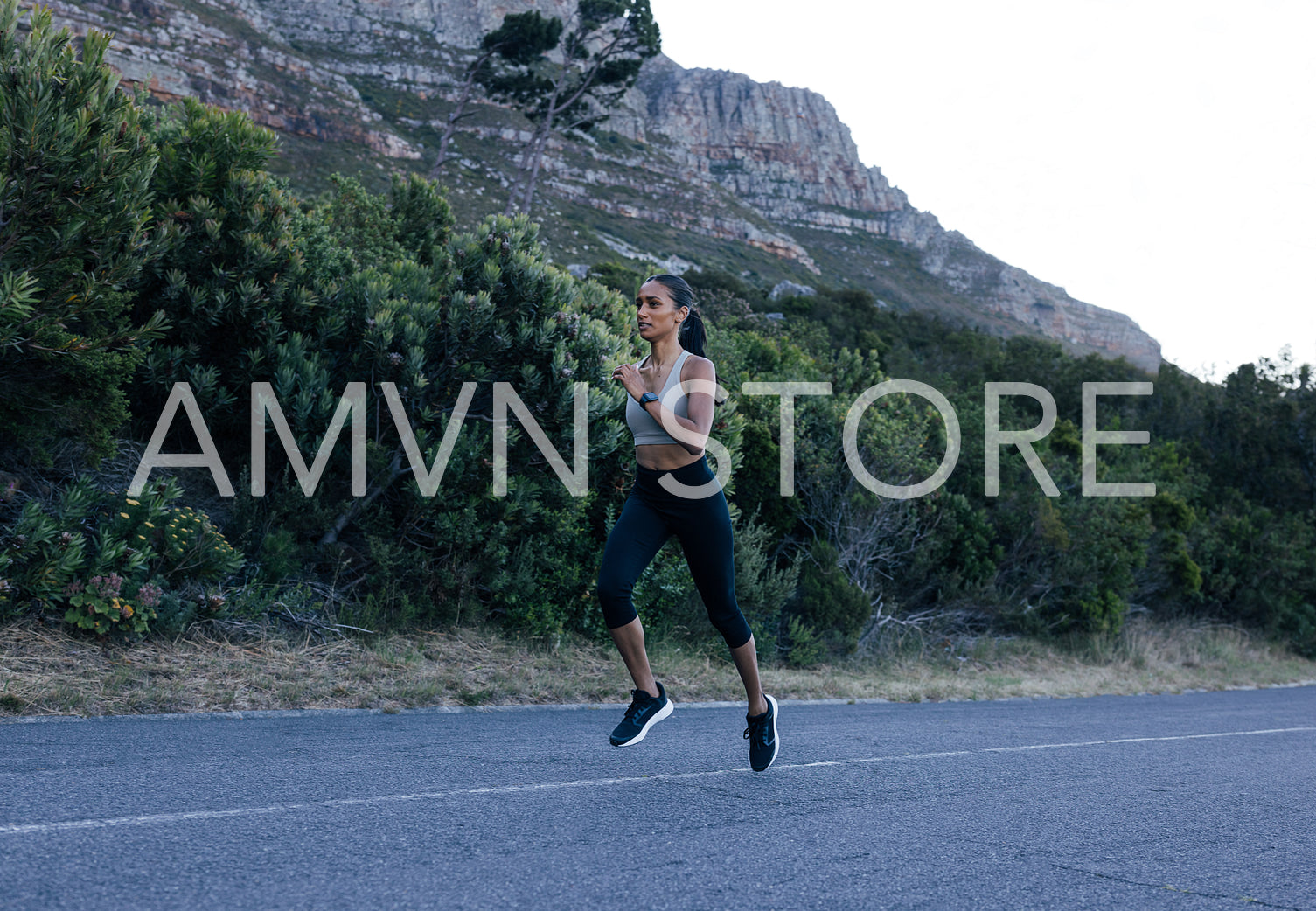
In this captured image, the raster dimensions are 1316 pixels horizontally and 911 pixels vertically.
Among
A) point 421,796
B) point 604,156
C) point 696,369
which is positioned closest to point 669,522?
point 696,369

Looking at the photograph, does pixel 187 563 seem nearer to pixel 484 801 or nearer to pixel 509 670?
pixel 509 670

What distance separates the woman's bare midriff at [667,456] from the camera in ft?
14.6

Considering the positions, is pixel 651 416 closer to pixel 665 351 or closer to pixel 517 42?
pixel 665 351

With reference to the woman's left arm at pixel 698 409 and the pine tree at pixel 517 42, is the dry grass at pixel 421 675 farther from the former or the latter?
the pine tree at pixel 517 42

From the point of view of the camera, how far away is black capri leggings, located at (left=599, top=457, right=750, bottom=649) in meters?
4.53

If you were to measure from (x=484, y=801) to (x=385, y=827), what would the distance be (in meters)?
0.56

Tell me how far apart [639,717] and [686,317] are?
6.53 feet

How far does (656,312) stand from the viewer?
4.59 meters

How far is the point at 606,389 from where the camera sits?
381 inches

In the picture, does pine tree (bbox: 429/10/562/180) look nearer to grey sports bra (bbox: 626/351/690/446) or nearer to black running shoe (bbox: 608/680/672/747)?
grey sports bra (bbox: 626/351/690/446)

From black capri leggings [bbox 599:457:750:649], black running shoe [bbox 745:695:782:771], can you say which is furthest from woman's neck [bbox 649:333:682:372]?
black running shoe [bbox 745:695:782:771]

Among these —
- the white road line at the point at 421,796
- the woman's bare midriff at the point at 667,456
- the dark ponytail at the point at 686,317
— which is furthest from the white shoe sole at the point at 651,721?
the dark ponytail at the point at 686,317

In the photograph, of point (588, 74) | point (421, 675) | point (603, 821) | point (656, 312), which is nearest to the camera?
point (603, 821)

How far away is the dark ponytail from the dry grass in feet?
12.4
